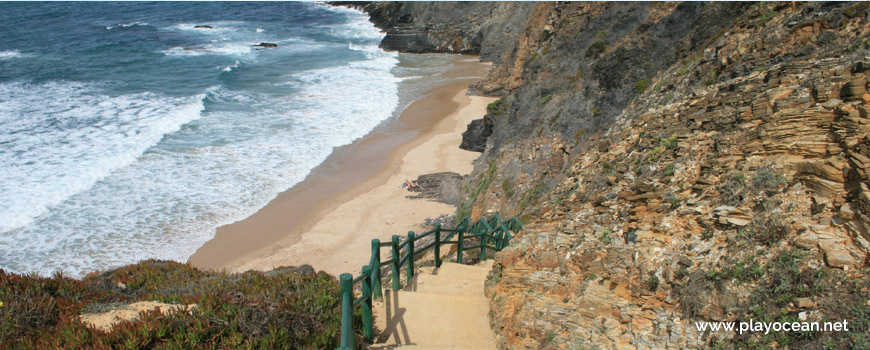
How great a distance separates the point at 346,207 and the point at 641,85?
9908 mm

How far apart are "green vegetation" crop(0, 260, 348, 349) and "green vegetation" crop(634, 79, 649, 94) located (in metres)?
8.99

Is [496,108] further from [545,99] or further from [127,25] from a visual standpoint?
[127,25]

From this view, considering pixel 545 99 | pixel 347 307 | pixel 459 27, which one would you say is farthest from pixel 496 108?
pixel 459 27

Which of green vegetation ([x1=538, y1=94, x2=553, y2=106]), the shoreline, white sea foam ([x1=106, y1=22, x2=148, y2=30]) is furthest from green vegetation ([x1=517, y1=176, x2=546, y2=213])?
white sea foam ([x1=106, y1=22, x2=148, y2=30])

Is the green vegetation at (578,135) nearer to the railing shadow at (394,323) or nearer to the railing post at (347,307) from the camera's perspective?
the railing shadow at (394,323)

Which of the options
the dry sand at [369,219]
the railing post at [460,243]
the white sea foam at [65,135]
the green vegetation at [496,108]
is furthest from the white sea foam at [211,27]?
the railing post at [460,243]

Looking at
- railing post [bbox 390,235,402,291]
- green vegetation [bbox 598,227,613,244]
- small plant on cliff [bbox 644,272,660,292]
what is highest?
green vegetation [bbox 598,227,613,244]

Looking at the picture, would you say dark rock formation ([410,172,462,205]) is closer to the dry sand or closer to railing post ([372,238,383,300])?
the dry sand

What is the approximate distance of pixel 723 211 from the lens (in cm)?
522

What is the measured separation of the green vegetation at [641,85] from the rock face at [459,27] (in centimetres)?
2772

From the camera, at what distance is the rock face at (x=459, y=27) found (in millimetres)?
41844

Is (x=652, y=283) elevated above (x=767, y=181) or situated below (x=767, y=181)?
below

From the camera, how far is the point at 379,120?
90.2ft

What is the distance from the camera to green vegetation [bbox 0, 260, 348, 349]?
3922mm
